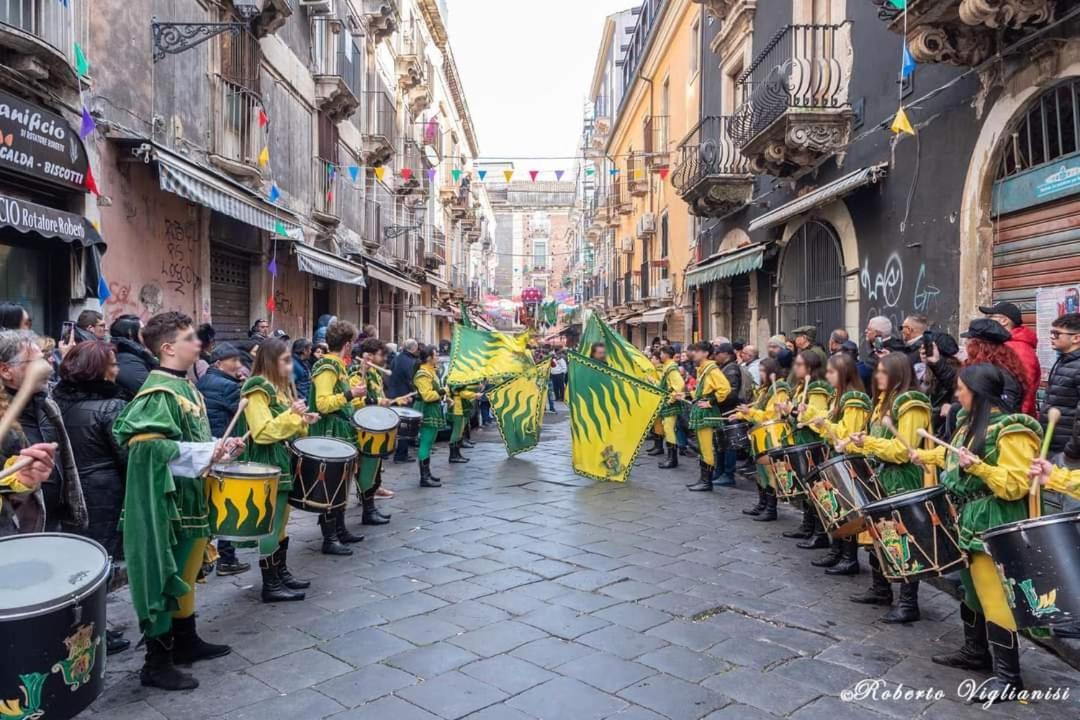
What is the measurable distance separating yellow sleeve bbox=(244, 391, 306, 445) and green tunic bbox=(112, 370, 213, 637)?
90 cm

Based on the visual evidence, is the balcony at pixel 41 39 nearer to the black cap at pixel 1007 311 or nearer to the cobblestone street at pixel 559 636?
the cobblestone street at pixel 559 636

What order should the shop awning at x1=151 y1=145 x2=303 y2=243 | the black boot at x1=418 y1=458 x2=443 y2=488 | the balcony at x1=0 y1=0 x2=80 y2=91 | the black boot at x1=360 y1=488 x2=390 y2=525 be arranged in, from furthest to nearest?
the black boot at x1=418 y1=458 x2=443 y2=488, the shop awning at x1=151 y1=145 x2=303 y2=243, the black boot at x1=360 y1=488 x2=390 y2=525, the balcony at x1=0 y1=0 x2=80 y2=91

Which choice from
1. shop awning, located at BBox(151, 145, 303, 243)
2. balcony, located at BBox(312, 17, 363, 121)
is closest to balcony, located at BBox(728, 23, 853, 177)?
shop awning, located at BBox(151, 145, 303, 243)

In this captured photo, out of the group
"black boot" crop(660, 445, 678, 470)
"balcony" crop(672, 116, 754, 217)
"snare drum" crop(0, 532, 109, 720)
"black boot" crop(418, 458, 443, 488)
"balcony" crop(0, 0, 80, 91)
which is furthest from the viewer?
"balcony" crop(672, 116, 754, 217)

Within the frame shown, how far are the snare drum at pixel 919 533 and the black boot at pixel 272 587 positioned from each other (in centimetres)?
340

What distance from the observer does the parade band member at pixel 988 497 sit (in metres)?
3.47

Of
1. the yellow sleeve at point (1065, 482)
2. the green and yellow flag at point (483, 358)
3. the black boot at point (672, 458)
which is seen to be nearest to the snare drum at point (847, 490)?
the yellow sleeve at point (1065, 482)

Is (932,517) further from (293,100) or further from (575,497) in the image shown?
(293,100)

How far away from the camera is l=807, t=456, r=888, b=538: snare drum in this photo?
463 centimetres

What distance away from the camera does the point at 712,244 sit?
57.2ft

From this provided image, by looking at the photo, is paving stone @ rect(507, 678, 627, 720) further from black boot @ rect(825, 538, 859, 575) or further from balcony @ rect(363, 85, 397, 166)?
balcony @ rect(363, 85, 397, 166)

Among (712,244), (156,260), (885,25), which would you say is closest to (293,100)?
(156,260)

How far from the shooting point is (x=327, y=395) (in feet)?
20.0

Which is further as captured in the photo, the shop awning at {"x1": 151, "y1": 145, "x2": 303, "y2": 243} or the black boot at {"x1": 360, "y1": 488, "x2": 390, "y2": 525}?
the shop awning at {"x1": 151, "y1": 145, "x2": 303, "y2": 243}
